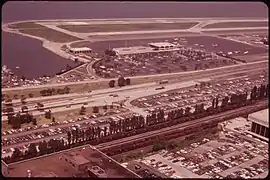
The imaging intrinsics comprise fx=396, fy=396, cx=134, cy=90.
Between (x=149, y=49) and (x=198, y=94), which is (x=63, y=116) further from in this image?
(x=149, y=49)

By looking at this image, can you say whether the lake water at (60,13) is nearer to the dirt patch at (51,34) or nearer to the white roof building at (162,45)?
the dirt patch at (51,34)

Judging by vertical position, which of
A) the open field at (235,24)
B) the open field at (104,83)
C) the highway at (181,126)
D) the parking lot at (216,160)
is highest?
the open field at (235,24)

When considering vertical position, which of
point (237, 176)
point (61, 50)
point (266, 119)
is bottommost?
point (237, 176)

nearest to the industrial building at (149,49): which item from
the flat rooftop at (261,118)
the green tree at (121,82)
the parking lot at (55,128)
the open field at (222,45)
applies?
the open field at (222,45)

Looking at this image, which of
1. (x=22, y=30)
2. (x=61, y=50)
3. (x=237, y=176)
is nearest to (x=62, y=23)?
(x=22, y=30)

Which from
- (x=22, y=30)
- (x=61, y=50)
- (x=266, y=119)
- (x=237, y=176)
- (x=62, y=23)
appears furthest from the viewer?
(x=62, y=23)

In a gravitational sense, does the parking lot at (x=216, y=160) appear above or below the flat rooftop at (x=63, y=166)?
below

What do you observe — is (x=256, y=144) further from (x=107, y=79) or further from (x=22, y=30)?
(x=22, y=30)
